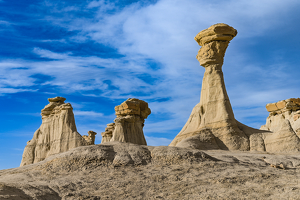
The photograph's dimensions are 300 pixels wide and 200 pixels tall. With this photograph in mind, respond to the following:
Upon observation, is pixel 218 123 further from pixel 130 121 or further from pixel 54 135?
pixel 130 121

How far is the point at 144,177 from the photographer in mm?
7422

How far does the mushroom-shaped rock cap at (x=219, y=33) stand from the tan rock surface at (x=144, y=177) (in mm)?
9568

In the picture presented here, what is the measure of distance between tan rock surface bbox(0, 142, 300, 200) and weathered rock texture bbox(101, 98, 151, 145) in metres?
17.7

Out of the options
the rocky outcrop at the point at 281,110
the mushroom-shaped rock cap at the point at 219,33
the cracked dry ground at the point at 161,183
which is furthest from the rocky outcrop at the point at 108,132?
the cracked dry ground at the point at 161,183

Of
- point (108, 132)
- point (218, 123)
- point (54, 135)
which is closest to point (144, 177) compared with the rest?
point (218, 123)

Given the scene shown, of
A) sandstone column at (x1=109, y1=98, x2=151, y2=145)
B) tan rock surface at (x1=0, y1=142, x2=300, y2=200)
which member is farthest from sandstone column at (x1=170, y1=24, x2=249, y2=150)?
sandstone column at (x1=109, y1=98, x2=151, y2=145)

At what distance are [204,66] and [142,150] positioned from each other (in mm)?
10231

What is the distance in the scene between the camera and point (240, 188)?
6844 mm

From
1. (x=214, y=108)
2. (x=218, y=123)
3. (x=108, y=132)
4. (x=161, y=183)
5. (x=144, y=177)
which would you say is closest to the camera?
(x=161, y=183)

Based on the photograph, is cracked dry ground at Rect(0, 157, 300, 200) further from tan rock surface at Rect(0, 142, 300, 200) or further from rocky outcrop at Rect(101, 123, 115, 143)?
rocky outcrop at Rect(101, 123, 115, 143)

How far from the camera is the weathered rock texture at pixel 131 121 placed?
88.5 feet

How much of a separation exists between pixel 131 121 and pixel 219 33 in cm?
1258

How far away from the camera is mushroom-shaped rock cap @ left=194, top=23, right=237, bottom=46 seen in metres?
17.3

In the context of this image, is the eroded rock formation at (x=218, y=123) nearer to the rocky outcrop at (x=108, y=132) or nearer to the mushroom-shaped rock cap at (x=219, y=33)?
the mushroom-shaped rock cap at (x=219, y=33)
